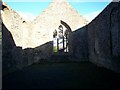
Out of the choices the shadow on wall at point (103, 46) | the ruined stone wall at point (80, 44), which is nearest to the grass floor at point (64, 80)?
the shadow on wall at point (103, 46)

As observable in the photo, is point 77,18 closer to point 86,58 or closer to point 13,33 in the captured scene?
point 86,58

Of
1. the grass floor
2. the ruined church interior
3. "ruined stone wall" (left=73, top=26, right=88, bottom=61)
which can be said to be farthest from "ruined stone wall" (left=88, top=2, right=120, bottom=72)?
"ruined stone wall" (left=73, top=26, right=88, bottom=61)

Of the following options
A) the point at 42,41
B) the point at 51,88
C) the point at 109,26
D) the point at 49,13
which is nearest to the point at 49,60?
the point at 42,41

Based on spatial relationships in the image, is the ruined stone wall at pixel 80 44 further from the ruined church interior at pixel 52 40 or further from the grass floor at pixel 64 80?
the grass floor at pixel 64 80

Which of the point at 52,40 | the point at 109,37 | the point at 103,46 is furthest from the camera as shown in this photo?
the point at 52,40

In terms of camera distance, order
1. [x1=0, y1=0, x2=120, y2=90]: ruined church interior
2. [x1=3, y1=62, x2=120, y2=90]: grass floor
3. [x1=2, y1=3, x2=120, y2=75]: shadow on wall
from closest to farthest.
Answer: [x1=3, y1=62, x2=120, y2=90]: grass floor, [x1=2, y1=3, x2=120, y2=75]: shadow on wall, [x1=0, y1=0, x2=120, y2=90]: ruined church interior

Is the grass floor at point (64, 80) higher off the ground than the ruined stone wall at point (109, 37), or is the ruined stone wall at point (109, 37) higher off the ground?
the ruined stone wall at point (109, 37)

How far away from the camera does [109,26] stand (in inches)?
361

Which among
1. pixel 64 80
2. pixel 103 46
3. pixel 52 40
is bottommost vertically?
pixel 64 80

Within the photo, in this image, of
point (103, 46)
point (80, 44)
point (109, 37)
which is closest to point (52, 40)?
point (80, 44)

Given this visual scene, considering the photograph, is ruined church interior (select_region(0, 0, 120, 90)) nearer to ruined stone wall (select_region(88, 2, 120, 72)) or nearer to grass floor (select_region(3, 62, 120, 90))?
ruined stone wall (select_region(88, 2, 120, 72))

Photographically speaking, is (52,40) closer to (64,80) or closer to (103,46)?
(103,46)

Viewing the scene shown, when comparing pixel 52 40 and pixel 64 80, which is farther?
pixel 52 40

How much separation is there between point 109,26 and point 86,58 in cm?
621
